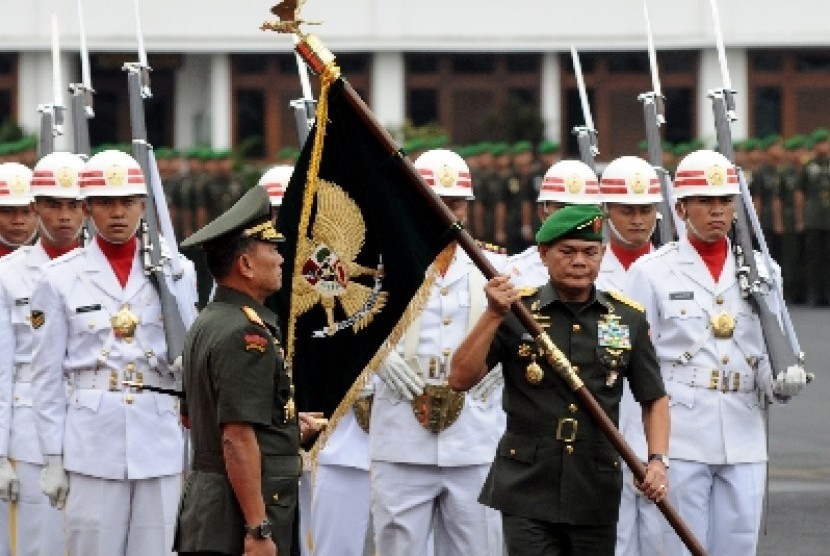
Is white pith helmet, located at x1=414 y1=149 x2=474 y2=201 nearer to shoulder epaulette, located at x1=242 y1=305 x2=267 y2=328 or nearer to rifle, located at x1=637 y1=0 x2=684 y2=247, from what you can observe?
rifle, located at x1=637 y1=0 x2=684 y2=247

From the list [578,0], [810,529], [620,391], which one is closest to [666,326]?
[620,391]

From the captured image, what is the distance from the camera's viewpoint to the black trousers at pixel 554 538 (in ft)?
30.1

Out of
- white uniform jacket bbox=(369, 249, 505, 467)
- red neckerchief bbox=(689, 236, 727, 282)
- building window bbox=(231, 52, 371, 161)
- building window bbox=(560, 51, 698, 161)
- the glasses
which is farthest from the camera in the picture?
building window bbox=(231, 52, 371, 161)

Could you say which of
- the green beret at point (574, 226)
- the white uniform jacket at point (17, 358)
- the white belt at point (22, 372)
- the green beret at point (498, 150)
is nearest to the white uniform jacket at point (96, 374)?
the white uniform jacket at point (17, 358)

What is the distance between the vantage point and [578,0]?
4166cm

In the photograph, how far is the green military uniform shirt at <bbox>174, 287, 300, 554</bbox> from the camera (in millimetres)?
8141

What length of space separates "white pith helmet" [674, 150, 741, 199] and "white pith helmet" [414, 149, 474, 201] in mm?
921

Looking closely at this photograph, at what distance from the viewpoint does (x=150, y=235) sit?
11336 mm

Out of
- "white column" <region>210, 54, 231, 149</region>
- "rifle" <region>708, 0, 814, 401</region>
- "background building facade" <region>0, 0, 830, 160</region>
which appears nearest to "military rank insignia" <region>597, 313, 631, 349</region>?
"rifle" <region>708, 0, 814, 401</region>

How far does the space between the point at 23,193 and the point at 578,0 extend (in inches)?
1149

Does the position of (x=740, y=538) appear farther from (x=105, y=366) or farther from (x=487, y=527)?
(x=105, y=366)

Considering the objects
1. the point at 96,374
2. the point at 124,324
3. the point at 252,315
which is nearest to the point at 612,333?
the point at 252,315

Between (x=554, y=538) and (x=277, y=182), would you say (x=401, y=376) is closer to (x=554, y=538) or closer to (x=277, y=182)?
(x=277, y=182)

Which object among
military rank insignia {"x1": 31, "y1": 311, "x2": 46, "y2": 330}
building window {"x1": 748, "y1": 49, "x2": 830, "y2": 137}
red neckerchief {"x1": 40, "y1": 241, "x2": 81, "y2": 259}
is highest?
building window {"x1": 748, "y1": 49, "x2": 830, "y2": 137}
